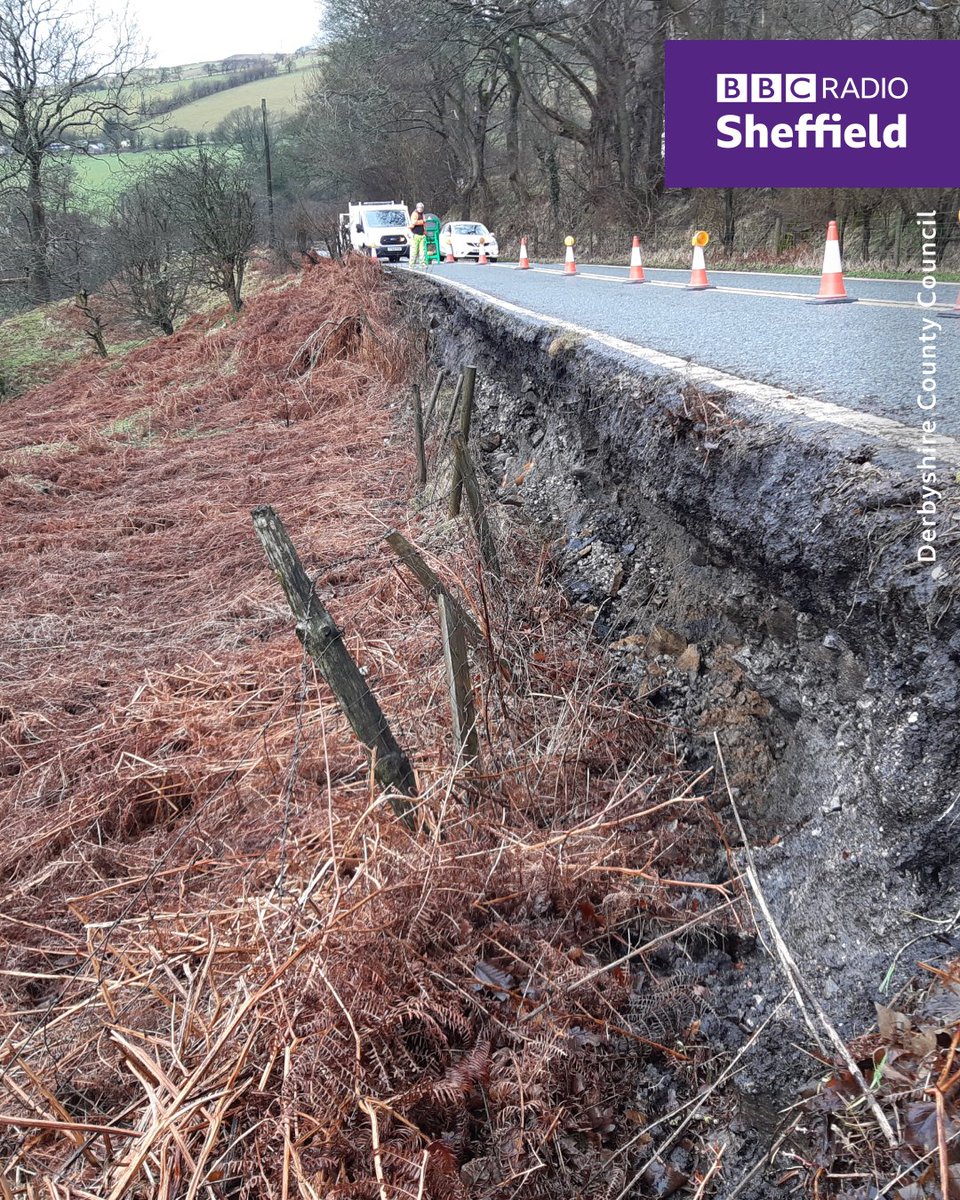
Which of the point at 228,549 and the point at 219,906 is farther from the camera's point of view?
the point at 228,549

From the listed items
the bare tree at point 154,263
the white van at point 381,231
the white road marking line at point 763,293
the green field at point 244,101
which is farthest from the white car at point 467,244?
the green field at point 244,101

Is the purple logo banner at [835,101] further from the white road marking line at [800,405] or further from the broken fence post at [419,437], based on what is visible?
the broken fence post at [419,437]

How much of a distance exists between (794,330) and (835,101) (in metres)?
1.63

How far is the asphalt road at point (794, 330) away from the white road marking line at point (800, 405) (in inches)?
3.3

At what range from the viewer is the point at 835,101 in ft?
18.1

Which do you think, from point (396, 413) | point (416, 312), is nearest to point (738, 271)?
point (416, 312)

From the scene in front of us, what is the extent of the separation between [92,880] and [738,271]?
11.8 m

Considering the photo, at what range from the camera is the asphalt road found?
3.44m

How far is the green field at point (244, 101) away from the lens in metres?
57.0

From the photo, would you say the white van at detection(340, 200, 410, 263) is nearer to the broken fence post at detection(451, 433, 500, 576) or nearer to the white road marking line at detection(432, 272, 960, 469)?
the white road marking line at detection(432, 272, 960, 469)

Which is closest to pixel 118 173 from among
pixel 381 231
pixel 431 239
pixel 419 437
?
pixel 381 231

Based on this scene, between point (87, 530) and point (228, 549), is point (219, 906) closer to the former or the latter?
point (228, 549)

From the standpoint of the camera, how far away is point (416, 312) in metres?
11.6

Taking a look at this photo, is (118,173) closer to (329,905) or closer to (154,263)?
(154,263)
